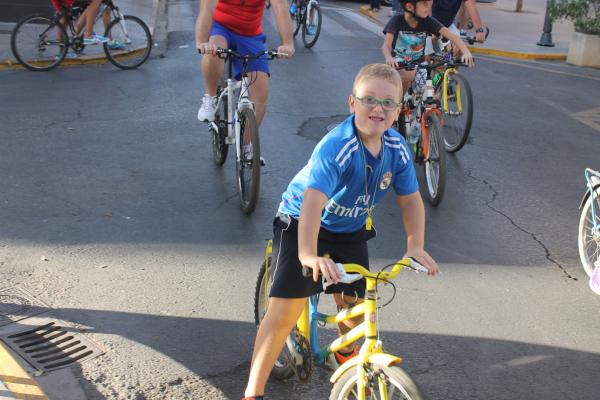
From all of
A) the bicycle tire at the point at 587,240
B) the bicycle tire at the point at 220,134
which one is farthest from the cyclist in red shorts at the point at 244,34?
the bicycle tire at the point at 587,240

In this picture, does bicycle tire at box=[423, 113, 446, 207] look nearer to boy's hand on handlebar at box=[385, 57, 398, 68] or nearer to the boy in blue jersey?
boy's hand on handlebar at box=[385, 57, 398, 68]

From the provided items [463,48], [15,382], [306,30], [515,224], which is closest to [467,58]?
[463,48]

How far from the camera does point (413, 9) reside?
23.5 feet

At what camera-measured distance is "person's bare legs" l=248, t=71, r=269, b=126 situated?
6.45 meters

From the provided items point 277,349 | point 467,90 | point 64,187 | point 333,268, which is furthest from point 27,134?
point 333,268

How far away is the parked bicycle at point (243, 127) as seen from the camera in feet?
19.6

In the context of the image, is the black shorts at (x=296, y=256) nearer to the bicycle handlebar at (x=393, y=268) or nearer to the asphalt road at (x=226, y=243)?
the bicycle handlebar at (x=393, y=268)

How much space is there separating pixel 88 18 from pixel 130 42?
805 millimetres

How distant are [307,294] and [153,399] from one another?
1.09 m

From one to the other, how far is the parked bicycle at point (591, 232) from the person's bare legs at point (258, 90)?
2.64 metres

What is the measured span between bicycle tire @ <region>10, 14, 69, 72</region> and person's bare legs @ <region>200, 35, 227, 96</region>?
531 cm

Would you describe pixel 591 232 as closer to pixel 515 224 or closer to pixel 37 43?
pixel 515 224

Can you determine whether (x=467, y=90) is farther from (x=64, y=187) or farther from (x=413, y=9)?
(x=64, y=187)

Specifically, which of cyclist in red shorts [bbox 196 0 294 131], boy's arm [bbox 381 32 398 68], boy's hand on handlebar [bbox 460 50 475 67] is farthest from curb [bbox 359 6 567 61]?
cyclist in red shorts [bbox 196 0 294 131]
